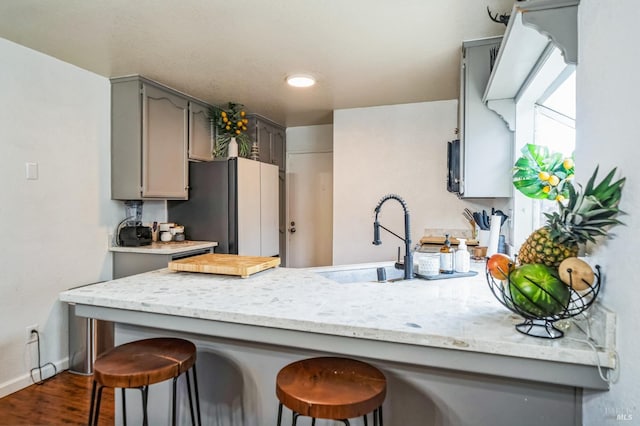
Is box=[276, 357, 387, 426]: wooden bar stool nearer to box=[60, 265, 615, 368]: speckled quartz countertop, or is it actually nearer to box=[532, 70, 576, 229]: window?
box=[60, 265, 615, 368]: speckled quartz countertop

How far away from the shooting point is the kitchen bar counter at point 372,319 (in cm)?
93

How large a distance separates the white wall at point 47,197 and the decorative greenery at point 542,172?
304cm

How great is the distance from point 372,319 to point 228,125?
10.3ft

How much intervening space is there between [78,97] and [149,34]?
3.30 ft

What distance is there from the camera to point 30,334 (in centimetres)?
251

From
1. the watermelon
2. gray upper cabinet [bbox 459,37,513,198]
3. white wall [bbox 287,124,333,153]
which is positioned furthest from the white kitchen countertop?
the watermelon

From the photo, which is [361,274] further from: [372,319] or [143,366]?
[143,366]

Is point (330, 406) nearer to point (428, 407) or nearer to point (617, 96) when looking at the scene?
point (428, 407)

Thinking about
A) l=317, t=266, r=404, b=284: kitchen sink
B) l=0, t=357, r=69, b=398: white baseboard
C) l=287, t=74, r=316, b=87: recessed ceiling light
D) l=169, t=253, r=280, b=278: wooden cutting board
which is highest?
l=287, t=74, r=316, b=87: recessed ceiling light

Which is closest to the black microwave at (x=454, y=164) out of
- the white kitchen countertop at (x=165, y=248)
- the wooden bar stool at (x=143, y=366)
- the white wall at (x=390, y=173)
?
the white wall at (x=390, y=173)

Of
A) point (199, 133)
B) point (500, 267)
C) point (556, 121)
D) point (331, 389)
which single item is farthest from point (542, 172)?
point (199, 133)

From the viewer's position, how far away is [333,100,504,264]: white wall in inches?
143

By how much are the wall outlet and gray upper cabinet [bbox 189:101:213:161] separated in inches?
71.3

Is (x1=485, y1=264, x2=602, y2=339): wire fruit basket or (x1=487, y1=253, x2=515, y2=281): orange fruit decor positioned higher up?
(x1=487, y1=253, x2=515, y2=281): orange fruit decor
